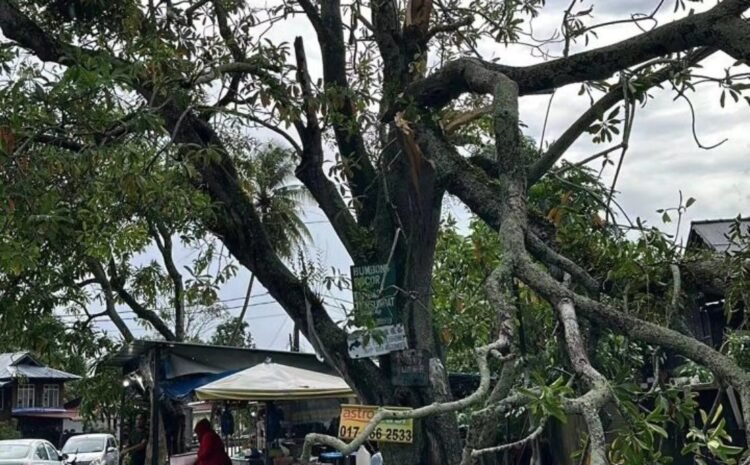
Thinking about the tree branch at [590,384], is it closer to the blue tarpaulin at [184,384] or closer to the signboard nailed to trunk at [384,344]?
the signboard nailed to trunk at [384,344]

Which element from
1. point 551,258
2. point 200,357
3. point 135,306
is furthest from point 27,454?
point 551,258

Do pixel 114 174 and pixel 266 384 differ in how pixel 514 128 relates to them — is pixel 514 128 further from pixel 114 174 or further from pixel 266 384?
pixel 266 384

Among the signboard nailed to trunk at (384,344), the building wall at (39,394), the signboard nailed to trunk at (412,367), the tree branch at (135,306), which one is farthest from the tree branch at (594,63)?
the building wall at (39,394)

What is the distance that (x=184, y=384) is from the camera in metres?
10.1

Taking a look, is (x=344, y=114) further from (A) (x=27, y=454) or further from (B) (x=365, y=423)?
(A) (x=27, y=454)

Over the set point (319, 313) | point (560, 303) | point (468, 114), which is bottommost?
point (560, 303)

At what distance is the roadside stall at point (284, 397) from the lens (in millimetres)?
9539

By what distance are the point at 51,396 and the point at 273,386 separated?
1465 inches

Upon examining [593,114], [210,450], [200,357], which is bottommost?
[210,450]

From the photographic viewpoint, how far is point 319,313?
7.12 meters

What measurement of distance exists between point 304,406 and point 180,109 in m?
6.67

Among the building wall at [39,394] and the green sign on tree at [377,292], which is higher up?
the building wall at [39,394]

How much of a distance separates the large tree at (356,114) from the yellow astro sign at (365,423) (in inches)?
12.6

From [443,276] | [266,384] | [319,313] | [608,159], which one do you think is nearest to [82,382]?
[266,384]
